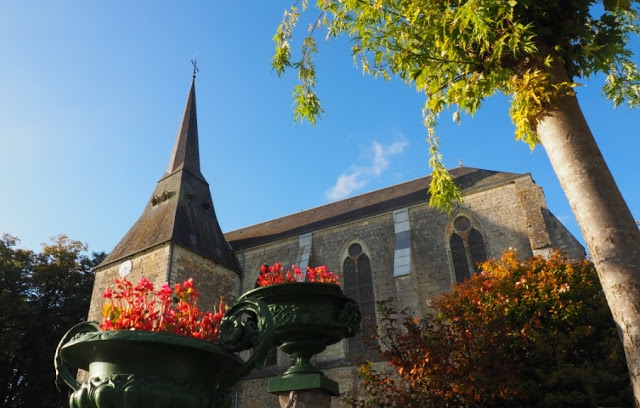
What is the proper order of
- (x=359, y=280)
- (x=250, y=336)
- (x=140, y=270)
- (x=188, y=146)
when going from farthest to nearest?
(x=188, y=146), (x=140, y=270), (x=359, y=280), (x=250, y=336)

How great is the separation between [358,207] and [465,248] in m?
5.81

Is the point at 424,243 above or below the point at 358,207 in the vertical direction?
below

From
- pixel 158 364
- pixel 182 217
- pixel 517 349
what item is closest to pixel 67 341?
pixel 158 364

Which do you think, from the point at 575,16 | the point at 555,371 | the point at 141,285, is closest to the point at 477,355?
the point at 555,371

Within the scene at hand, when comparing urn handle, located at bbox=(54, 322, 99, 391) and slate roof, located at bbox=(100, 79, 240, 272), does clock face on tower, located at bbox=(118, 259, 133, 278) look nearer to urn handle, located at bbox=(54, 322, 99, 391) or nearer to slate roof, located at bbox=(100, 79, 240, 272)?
slate roof, located at bbox=(100, 79, 240, 272)

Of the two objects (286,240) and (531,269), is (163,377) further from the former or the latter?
(286,240)

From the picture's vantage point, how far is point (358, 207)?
21.1 meters

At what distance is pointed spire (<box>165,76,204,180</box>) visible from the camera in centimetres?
2386

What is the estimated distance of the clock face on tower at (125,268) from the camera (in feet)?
60.2

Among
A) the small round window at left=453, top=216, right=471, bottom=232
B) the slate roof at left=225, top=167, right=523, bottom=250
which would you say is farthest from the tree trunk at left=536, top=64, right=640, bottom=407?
the slate roof at left=225, top=167, right=523, bottom=250

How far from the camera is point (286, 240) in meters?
20.2

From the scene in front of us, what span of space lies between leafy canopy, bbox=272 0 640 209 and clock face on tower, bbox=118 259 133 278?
14282mm

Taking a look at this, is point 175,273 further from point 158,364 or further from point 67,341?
point 158,364

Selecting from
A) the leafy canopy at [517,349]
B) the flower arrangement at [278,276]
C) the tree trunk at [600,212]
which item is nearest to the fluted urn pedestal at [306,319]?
the flower arrangement at [278,276]
